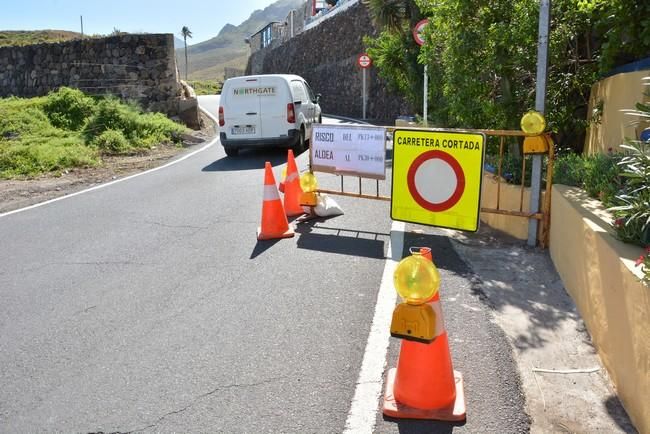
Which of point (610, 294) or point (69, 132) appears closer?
point (610, 294)

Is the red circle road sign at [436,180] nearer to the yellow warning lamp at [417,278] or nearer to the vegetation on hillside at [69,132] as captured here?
the yellow warning lamp at [417,278]

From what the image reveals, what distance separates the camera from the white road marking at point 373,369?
324cm

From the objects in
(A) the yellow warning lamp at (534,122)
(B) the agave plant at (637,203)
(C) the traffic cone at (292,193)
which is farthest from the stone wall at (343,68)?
(B) the agave plant at (637,203)

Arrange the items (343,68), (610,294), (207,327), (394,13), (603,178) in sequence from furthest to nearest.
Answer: (343,68) → (394,13) → (603,178) → (207,327) → (610,294)

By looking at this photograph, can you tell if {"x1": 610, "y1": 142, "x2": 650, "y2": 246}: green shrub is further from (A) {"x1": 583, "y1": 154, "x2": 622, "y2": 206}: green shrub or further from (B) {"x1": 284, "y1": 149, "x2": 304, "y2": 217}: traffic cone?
(B) {"x1": 284, "y1": 149, "x2": 304, "y2": 217}: traffic cone

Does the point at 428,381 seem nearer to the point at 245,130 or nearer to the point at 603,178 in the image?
the point at 603,178

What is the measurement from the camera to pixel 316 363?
390 cm

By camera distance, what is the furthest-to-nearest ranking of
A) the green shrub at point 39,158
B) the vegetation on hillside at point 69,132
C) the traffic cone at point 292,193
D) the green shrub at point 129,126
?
the green shrub at point 129,126 < the vegetation on hillside at point 69,132 < the green shrub at point 39,158 < the traffic cone at point 292,193

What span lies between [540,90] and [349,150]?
2.52 m

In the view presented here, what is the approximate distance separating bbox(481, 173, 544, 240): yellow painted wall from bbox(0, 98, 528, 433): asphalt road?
786 millimetres

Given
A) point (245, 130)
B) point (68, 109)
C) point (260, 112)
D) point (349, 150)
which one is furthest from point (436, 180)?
point (68, 109)

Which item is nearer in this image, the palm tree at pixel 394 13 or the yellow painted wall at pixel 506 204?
the yellow painted wall at pixel 506 204

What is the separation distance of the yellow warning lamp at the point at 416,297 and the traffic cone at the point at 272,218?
154 inches

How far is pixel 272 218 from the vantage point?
6.99 meters
